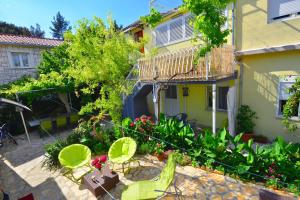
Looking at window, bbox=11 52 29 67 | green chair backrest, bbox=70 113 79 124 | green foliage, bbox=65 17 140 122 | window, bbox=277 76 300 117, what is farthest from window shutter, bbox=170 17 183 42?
window, bbox=11 52 29 67

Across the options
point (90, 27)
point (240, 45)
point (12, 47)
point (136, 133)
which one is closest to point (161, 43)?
point (240, 45)

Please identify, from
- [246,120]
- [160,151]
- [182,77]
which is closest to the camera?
[160,151]

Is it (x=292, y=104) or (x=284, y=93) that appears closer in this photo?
(x=292, y=104)

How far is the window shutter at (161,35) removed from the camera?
36.4ft

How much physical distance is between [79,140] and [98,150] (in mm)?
1068

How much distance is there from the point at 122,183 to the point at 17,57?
46.7 ft

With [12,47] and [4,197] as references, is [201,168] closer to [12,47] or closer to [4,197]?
[4,197]

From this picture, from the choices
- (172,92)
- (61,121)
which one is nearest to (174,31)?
(172,92)

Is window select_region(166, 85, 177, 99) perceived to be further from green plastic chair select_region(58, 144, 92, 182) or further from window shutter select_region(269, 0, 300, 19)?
green plastic chair select_region(58, 144, 92, 182)

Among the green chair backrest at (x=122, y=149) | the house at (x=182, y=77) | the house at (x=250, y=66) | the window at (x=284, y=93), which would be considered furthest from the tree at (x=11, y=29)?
the window at (x=284, y=93)

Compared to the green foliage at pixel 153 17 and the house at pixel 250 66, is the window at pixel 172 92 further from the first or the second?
the green foliage at pixel 153 17

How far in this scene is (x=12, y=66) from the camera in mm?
13500

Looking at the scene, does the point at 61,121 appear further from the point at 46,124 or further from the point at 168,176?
the point at 168,176

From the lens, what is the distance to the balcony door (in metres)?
11.4
